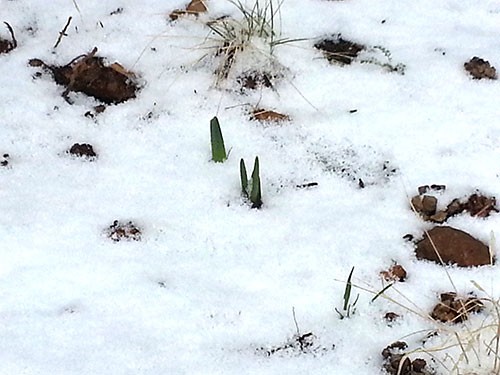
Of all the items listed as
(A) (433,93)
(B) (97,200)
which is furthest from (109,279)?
(A) (433,93)

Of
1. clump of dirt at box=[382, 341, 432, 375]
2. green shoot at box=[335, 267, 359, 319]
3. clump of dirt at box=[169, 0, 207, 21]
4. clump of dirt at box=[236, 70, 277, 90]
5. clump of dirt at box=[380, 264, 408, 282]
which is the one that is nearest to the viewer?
clump of dirt at box=[382, 341, 432, 375]

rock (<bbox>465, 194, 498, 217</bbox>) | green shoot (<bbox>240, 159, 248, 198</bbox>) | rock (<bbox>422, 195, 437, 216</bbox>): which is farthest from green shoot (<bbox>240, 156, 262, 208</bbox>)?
rock (<bbox>465, 194, 498, 217</bbox>)

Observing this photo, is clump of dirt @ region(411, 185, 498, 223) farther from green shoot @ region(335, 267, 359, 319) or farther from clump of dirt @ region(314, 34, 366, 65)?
clump of dirt @ region(314, 34, 366, 65)

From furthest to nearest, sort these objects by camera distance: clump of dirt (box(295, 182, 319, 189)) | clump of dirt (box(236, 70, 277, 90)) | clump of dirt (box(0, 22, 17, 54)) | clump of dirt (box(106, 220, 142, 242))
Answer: clump of dirt (box(0, 22, 17, 54)), clump of dirt (box(236, 70, 277, 90)), clump of dirt (box(295, 182, 319, 189)), clump of dirt (box(106, 220, 142, 242))

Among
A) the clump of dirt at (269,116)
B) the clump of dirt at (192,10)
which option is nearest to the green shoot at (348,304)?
the clump of dirt at (269,116)

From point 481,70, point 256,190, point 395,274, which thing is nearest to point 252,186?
point 256,190

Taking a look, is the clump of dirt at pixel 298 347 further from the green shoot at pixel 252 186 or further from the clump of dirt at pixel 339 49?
the clump of dirt at pixel 339 49

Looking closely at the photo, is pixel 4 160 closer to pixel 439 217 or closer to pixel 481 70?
pixel 439 217

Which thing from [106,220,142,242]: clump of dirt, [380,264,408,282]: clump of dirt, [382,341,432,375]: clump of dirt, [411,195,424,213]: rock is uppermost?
[106,220,142,242]: clump of dirt
